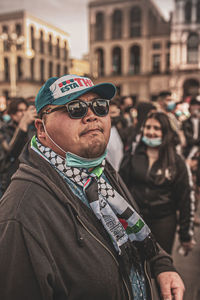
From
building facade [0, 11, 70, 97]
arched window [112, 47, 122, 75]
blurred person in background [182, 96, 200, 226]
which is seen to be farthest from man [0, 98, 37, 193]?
building facade [0, 11, 70, 97]

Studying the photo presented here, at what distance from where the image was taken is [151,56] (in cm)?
3953

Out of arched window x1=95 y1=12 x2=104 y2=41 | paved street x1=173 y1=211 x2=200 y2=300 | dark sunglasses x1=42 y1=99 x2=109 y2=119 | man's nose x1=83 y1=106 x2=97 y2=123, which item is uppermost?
arched window x1=95 y1=12 x2=104 y2=41

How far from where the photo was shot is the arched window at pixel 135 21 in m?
39.8

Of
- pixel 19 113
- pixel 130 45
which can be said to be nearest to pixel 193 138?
pixel 19 113

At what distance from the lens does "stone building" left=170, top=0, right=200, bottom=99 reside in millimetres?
35469

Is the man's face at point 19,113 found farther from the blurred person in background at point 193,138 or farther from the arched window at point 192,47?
the arched window at point 192,47

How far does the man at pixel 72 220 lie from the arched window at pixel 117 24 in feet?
138

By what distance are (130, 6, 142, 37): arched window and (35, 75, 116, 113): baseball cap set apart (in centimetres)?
4156

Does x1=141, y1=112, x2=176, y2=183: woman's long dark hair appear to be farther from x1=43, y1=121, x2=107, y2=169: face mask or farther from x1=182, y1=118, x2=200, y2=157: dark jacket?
x1=182, y1=118, x2=200, y2=157: dark jacket

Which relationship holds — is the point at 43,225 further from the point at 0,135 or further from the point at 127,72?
the point at 127,72

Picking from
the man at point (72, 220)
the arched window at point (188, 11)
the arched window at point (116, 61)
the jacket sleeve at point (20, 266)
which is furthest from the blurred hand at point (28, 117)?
the arched window at point (116, 61)

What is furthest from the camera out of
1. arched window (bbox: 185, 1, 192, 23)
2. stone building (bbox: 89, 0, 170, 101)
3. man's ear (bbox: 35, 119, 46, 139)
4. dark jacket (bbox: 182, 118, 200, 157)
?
stone building (bbox: 89, 0, 170, 101)

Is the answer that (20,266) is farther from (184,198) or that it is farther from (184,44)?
(184,44)

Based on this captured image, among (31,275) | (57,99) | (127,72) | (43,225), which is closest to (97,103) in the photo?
(57,99)
